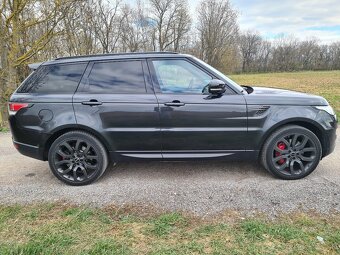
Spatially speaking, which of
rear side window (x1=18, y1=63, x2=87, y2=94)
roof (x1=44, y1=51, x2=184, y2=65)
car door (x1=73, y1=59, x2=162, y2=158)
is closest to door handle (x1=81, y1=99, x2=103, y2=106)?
car door (x1=73, y1=59, x2=162, y2=158)

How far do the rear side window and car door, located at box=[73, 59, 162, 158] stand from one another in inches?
4.8

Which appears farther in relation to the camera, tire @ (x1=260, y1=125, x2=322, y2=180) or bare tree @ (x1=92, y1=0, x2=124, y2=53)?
bare tree @ (x1=92, y1=0, x2=124, y2=53)

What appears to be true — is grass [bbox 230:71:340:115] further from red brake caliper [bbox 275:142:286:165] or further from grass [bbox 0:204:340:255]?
grass [bbox 0:204:340:255]

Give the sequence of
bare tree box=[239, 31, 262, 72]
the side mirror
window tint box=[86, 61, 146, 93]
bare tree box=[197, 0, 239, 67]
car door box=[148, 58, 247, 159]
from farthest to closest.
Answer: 1. bare tree box=[239, 31, 262, 72]
2. bare tree box=[197, 0, 239, 67]
3. window tint box=[86, 61, 146, 93]
4. car door box=[148, 58, 247, 159]
5. the side mirror

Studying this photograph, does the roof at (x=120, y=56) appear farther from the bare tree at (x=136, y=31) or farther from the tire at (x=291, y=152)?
the bare tree at (x=136, y=31)

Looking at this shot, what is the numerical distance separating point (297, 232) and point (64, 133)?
118 inches

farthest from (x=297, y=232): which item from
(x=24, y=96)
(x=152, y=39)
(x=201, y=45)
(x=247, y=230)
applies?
(x=201, y=45)

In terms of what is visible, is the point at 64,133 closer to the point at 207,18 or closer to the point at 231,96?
the point at 231,96

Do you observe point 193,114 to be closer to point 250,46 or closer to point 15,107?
point 15,107

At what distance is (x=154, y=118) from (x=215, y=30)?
173ft

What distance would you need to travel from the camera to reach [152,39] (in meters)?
39.4

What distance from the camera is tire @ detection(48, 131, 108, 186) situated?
3.62m

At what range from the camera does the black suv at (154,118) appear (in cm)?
350

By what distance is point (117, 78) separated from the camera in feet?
11.9
